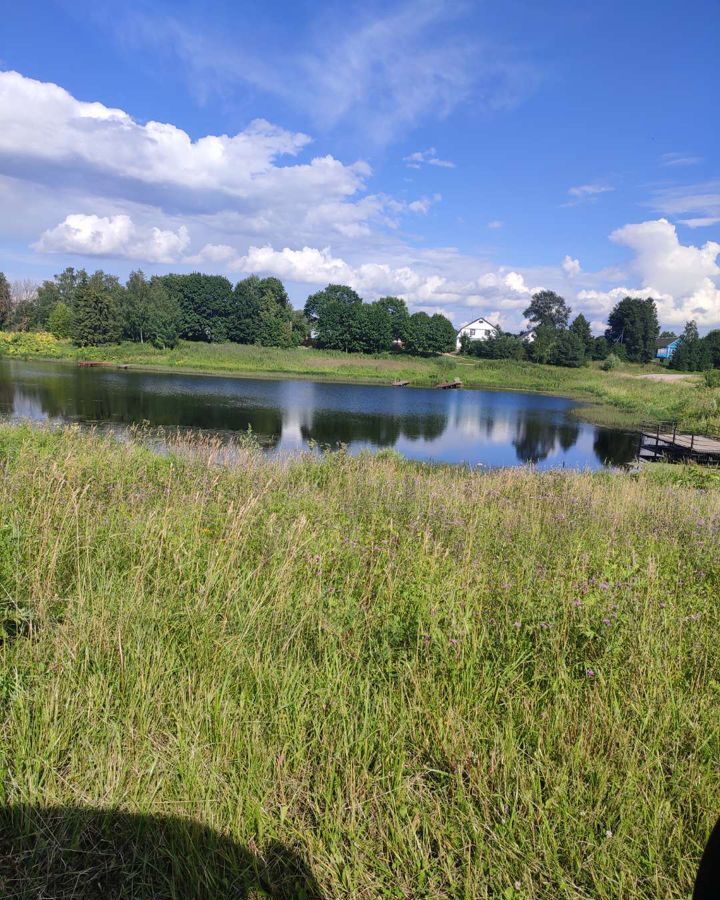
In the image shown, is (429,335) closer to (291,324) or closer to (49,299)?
(291,324)

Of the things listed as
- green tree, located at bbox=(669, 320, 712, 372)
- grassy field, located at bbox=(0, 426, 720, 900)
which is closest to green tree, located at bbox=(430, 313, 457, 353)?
green tree, located at bbox=(669, 320, 712, 372)

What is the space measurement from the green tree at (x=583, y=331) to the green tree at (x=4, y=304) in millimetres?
90182

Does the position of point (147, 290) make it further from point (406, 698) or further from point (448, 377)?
point (406, 698)

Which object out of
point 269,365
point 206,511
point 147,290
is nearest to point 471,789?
point 206,511

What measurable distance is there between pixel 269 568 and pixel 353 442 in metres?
21.6

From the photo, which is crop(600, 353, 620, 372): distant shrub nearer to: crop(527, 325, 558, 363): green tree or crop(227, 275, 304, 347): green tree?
crop(527, 325, 558, 363): green tree

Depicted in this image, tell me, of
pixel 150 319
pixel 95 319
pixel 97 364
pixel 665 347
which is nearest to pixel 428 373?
pixel 150 319

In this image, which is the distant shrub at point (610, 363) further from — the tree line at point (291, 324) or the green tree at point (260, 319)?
the green tree at point (260, 319)

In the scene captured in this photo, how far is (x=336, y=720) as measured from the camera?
99.7 inches

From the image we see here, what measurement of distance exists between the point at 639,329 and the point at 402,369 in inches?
1870

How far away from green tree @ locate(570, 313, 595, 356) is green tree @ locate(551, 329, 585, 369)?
16.9ft

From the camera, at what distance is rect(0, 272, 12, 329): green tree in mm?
80938

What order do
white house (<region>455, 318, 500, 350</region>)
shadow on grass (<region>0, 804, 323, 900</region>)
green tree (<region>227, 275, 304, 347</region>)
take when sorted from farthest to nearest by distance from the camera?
white house (<region>455, 318, 500, 350</region>) < green tree (<region>227, 275, 304, 347</region>) < shadow on grass (<region>0, 804, 323, 900</region>)

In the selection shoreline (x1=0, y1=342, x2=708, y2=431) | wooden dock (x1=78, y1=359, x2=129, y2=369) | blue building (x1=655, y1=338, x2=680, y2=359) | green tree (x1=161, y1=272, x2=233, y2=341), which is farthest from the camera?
blue building (x1=655, y1=338, x2=680, y2=359)
